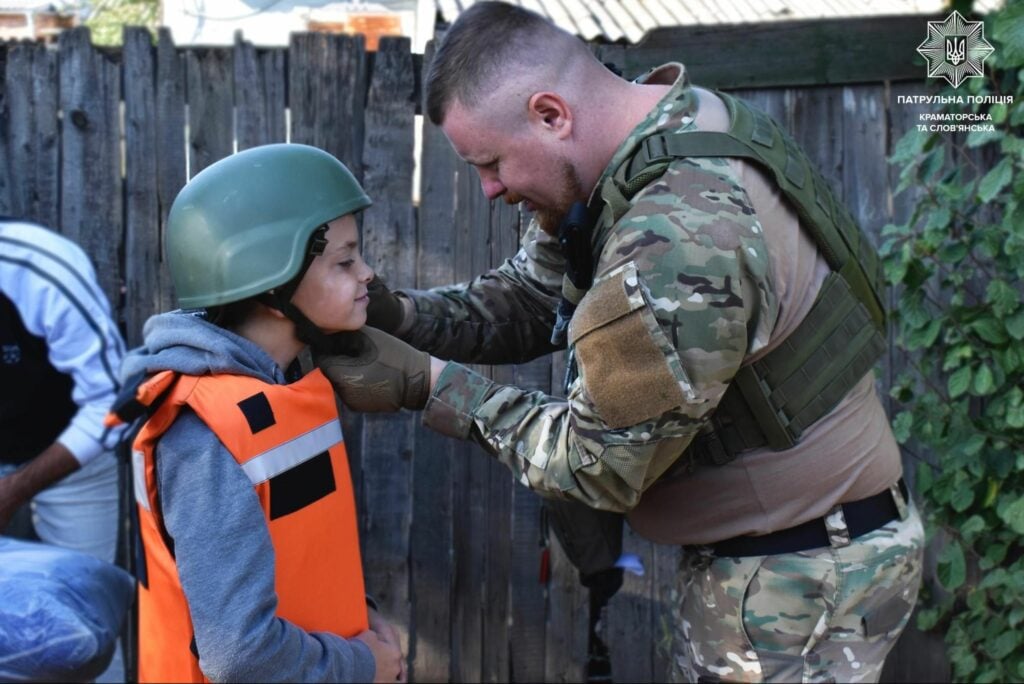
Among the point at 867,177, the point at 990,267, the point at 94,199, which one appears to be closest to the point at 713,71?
the point at 867,177

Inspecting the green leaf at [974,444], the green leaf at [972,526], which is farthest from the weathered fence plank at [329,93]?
the green leaf at [972,526]

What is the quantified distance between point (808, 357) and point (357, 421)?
6.37ft

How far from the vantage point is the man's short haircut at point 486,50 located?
2248 mm

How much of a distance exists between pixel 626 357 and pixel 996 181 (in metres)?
1.82

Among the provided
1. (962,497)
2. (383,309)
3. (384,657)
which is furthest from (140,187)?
(962,497)

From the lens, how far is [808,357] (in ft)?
7.46

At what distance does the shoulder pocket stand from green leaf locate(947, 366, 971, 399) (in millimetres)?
1782

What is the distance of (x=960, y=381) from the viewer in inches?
135

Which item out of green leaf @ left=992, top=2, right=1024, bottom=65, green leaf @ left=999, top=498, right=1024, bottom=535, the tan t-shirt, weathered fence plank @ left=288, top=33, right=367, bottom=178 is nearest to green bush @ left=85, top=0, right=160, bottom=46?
weathered fence plank @ left=288, top=33, right=367, bottom=178

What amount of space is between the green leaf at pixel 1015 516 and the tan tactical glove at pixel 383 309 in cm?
207

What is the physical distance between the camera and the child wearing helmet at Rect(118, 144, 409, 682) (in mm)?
1987

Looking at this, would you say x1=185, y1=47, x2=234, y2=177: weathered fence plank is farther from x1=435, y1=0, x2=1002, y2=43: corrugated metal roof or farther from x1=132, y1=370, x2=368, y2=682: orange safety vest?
x1=132, y1=370, x2=368, y2=682: orange safety vest

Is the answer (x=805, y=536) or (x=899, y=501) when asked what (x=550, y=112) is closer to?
(x=805, y=536)

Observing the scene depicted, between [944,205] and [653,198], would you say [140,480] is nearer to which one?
[653,198]
